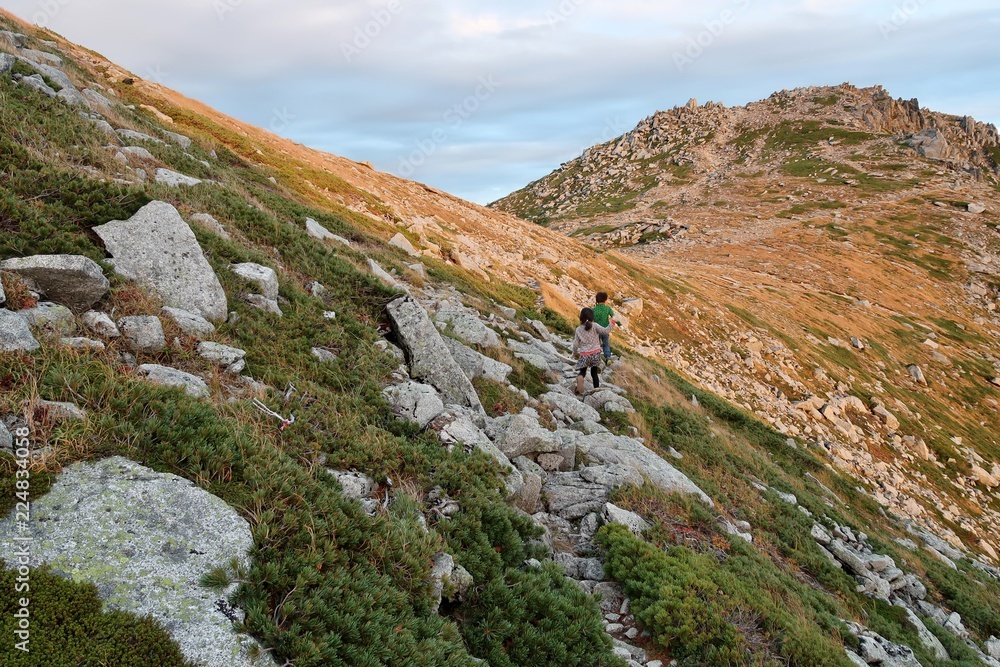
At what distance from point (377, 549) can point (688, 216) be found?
104 meters

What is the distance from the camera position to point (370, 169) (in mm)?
50344

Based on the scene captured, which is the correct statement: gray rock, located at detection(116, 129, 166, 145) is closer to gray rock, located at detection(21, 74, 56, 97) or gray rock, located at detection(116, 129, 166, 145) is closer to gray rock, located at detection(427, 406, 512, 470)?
gray rock, located at detection(21, 74, 56, 97)

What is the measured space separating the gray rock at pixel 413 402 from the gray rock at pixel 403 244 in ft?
52.1

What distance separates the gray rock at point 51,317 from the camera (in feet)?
19.3

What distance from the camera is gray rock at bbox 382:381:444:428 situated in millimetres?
8664

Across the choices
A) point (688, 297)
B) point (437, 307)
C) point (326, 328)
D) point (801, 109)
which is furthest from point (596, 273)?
point (801, 109)

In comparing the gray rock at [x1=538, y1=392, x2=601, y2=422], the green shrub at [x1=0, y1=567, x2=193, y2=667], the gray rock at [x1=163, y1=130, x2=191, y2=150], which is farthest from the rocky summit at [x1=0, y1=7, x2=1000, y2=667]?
the gray rock at [x1=163, y1=130, x2=191, y2=150]

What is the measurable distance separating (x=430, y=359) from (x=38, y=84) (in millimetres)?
14909

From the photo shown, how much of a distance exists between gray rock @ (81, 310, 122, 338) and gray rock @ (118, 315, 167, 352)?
16cm

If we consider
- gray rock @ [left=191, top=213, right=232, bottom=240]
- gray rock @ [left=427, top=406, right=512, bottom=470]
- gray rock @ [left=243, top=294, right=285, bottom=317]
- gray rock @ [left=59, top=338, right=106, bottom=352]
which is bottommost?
gray rock @ [left=427, top=406, right=512, bottom=470]

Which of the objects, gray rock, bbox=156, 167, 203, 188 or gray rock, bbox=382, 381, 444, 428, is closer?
gray rock, bbox=382, 381, 444, 428

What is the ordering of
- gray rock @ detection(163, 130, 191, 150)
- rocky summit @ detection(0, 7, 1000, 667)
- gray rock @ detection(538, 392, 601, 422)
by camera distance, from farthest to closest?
1. gray rock @ detection(163, 130, 191, 150)
2. gray rock @ detection(538, 392, 601, 422)
3. rocky summit @ detection(0, 7, 1000, 667)

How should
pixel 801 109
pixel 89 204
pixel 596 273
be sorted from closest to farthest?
pixel 89 204 → pixel 596 273 → pixel 801 109

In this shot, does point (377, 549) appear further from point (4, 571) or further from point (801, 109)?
point (801, 109)
